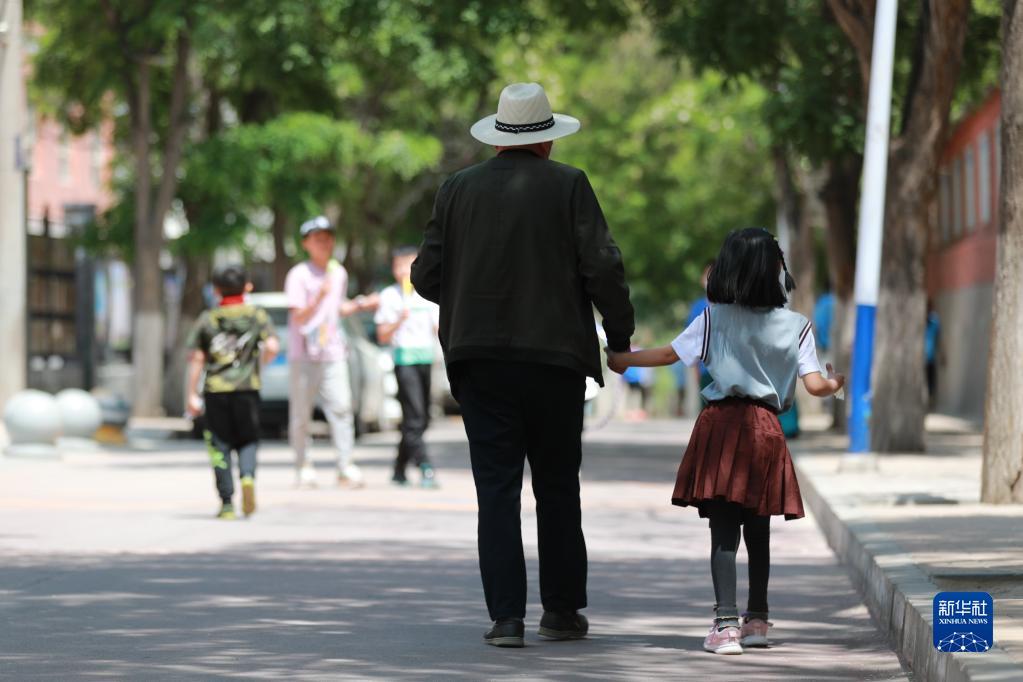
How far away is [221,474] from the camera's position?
533 inches

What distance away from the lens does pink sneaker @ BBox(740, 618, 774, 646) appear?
26.6 feet

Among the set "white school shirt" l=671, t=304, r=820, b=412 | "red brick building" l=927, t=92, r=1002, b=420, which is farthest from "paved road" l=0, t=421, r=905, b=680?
"red brick building" l=927, t=92, r=1002, b=420

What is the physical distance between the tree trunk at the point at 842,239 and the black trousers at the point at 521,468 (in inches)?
663

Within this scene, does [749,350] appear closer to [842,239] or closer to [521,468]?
[521,468]

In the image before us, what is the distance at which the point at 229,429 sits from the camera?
44.5 ft

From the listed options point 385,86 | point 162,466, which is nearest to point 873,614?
point 162,466

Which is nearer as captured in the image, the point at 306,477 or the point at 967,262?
the point at 306,477

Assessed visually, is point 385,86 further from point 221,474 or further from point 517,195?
point 517,195

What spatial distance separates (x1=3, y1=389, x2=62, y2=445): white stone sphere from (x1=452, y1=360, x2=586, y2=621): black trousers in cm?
1319

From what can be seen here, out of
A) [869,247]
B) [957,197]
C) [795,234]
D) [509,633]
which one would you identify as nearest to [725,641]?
[509,633]

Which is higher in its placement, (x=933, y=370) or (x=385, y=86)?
(x=385, y=86)

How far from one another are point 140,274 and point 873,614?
23076 mm

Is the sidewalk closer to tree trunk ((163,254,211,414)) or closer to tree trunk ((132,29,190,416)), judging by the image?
tree trunk ((132,29,190,416))

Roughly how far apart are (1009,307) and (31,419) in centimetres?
1101
